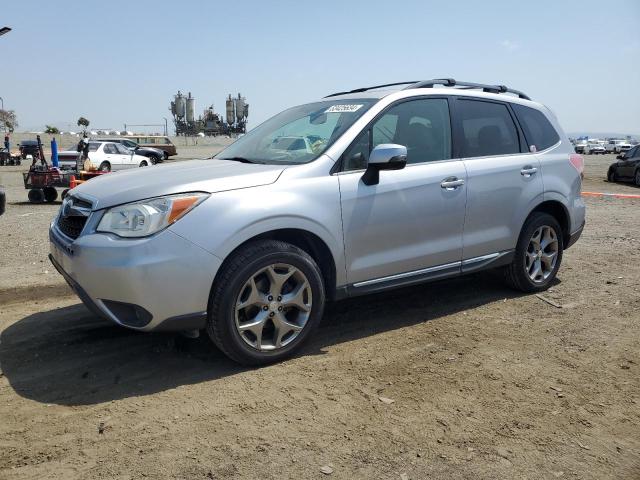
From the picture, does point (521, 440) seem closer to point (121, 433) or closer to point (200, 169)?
point (121, 433)

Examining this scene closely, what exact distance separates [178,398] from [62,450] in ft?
2.24

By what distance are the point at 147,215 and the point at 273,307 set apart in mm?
957

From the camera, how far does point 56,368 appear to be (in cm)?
355

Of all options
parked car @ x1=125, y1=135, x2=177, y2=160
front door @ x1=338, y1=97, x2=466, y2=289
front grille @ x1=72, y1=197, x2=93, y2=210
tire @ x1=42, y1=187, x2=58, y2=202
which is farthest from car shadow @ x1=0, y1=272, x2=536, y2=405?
parked car @ x1=125, y1=135, x2=177, y2=160

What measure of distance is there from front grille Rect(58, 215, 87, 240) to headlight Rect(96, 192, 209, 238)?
0.93 ft

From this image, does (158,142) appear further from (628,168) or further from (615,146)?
(615,146)

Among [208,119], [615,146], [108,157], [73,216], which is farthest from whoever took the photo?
[208,119]

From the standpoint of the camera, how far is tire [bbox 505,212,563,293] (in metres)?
5.02

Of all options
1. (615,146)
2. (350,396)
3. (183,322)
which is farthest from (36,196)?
(615,146)

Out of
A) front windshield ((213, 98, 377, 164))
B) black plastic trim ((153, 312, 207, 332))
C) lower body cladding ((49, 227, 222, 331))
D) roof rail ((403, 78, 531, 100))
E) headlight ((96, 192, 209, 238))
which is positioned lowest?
black plastic trim ((153, 312, 207, 332))

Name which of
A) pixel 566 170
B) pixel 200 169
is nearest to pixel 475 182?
pixel 566 170

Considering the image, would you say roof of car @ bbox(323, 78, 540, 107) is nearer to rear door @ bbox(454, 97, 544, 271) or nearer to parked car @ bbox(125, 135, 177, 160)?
rear door @ bbox(454, 97, 544, 271)

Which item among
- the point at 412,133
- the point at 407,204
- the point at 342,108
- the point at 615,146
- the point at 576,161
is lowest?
the point at 615,146

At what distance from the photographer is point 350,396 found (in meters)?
3.21
